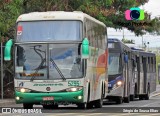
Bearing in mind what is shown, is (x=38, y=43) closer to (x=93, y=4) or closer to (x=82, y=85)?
(x=82, y=85)

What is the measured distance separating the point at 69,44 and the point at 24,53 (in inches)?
63.0

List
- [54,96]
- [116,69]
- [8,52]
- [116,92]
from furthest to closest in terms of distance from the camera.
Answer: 1. [116,69]
2. [116,92]
3. [54,96]
4. [8,52]

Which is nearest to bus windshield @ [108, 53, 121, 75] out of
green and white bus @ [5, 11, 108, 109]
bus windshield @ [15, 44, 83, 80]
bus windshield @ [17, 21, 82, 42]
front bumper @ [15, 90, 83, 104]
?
green and white bus @ [5, 11, 108, 109]

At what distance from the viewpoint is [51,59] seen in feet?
72.4

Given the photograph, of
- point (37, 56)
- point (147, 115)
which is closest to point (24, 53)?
point (37, 56)

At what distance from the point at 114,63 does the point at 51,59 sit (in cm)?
1015

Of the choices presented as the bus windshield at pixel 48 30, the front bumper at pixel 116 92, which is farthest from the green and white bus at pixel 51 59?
the front bumper at pixel 116 92

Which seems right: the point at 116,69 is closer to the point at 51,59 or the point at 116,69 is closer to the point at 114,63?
the point at 114,63

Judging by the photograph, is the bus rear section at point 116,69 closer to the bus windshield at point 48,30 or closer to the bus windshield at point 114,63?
the bus windshield at point 114,63

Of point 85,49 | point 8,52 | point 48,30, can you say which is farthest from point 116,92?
point 8,52

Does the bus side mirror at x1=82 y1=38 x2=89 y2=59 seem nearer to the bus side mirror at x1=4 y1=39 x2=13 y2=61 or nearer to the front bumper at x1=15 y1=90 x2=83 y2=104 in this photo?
the front bumper at x1=15 y1=90 x2=83 y2=104

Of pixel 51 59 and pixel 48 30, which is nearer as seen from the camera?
pixel 51 59

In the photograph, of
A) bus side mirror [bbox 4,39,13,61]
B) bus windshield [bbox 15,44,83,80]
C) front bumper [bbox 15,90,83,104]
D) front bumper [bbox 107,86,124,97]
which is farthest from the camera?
front bumper [bbox 107,86,124,97]

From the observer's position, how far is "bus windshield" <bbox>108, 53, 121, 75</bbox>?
104 ft
